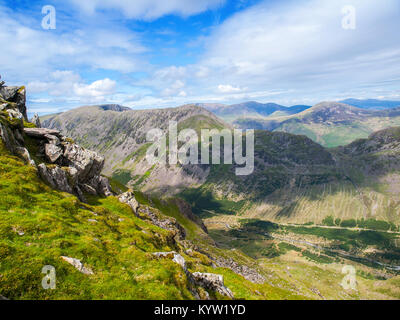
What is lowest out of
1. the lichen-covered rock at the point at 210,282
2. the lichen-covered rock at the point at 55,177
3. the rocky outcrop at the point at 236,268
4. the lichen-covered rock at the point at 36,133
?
the rocky outcrop at the point at 236,268

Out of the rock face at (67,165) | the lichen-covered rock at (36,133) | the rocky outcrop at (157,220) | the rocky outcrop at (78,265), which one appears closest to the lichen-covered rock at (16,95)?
the lichen-covered rock at (36,133)

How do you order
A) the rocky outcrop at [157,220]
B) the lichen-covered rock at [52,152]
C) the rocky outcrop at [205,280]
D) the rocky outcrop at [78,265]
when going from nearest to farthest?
1. the rocky outcrop at [78,265]
2. the rocky outcrop at [205,280]
3. the lichen-covered rock at [52,152]
4. the rocky outcrop at [157,220]

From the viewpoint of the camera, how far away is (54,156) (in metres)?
45.3

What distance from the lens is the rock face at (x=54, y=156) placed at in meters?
37.6

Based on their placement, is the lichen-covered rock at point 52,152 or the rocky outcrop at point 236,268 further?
the rocky outcrop at point 236,268

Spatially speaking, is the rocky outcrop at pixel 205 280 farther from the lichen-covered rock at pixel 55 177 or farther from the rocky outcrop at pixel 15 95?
the rocky outcrop at pixel 15 95

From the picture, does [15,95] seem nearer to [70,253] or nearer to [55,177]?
[55,177]

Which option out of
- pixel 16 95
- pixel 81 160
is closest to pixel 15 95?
pixel 16 95

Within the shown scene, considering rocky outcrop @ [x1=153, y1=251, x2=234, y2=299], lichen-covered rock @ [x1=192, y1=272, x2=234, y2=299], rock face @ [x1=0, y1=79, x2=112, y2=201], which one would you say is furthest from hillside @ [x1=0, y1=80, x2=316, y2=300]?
rock face @ [x1=0, y1=79, x2=112, y2=201]

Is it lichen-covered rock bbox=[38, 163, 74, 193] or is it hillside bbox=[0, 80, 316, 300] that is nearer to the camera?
hillside bbox=[0, 80, 316, 300]

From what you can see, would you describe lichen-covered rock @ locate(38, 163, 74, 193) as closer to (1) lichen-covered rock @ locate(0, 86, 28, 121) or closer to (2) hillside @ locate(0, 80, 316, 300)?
(2) hillside @ locate(0, 80, 316, 300)

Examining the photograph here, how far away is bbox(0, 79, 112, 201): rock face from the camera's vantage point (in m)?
37.6

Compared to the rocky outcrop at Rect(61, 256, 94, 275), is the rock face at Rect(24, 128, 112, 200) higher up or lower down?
higher up
